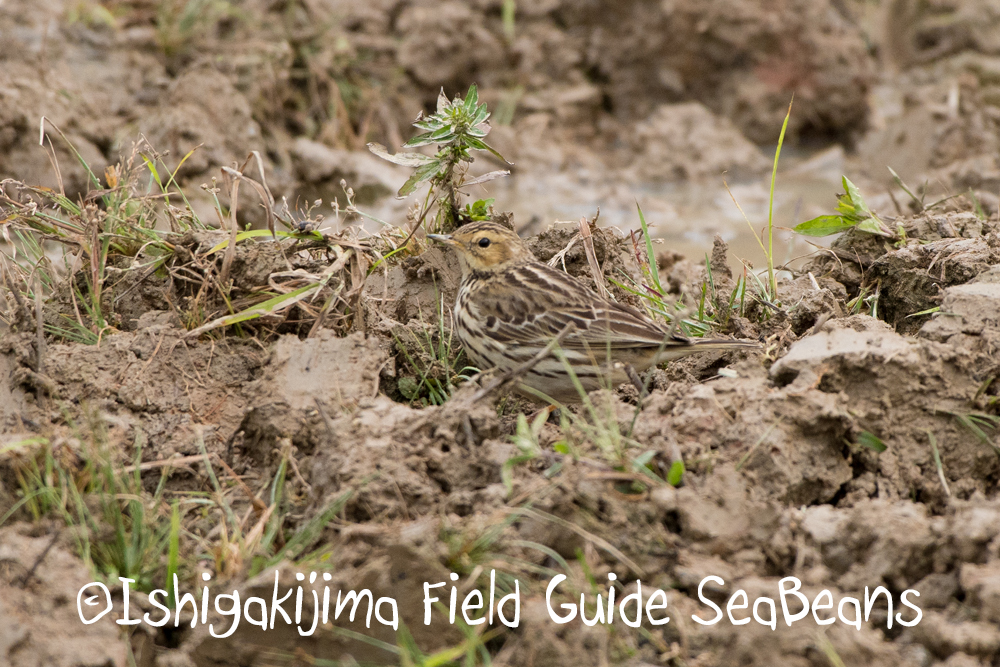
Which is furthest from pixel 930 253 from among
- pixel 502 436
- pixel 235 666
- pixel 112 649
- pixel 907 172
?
pixel 907 172

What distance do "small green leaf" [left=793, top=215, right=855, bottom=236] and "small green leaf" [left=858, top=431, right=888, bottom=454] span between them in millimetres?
1875

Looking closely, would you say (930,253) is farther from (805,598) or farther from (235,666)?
(235,666)

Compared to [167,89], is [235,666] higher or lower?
lower

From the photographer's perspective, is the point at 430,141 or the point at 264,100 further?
the point at 264,100

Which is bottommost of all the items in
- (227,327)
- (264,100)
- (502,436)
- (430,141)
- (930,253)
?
(502,436)

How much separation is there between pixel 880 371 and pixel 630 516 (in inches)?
51.0

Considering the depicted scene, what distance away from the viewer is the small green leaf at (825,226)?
18.4ft

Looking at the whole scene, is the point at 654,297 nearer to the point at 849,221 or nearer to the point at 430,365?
the point at 849,221

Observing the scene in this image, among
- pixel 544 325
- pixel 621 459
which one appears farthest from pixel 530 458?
pixel 544 325

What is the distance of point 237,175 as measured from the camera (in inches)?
193

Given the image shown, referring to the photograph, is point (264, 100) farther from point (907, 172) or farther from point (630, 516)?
point (630, 516)

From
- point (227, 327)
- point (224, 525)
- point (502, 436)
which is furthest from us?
point (227, 327)

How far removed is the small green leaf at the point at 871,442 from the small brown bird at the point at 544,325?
2.36 ft

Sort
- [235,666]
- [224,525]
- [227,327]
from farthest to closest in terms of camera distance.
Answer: [227,327]
[224,525]
[235,666]
